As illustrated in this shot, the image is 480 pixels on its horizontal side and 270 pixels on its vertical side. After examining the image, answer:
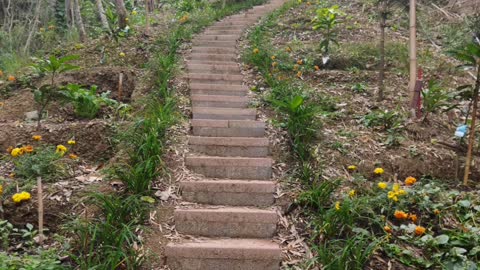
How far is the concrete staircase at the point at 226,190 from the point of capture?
3230 millimetres

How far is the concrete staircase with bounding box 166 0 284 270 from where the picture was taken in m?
3.23

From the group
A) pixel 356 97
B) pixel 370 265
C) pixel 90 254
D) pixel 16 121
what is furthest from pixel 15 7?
pixel 370 265

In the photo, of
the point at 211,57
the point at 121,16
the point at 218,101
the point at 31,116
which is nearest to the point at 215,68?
the point at 211,57

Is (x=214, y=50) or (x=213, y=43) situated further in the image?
(x=213, y=43)

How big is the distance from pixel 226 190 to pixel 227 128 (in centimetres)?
127

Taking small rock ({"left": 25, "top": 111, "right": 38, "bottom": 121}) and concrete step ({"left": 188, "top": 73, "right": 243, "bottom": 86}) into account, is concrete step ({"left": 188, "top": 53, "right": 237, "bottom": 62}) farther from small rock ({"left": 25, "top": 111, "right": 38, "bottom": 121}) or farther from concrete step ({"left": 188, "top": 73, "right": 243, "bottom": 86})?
small rock ({"left": 25, "top": 111, "right": 38, "bottom": 121})

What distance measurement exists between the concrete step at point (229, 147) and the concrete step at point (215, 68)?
243 cm

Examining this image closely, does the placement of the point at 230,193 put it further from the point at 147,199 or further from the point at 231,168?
the point at 147,199

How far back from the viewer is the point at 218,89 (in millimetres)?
6094

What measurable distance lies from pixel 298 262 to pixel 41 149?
2.71 metres

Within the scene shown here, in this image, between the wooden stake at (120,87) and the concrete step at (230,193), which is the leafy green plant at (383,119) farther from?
the wooden stake at (120,87)

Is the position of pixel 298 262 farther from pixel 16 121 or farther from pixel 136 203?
pixel 16 121

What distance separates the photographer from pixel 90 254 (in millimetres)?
2684

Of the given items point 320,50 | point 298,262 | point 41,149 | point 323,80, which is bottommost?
point 298,262
